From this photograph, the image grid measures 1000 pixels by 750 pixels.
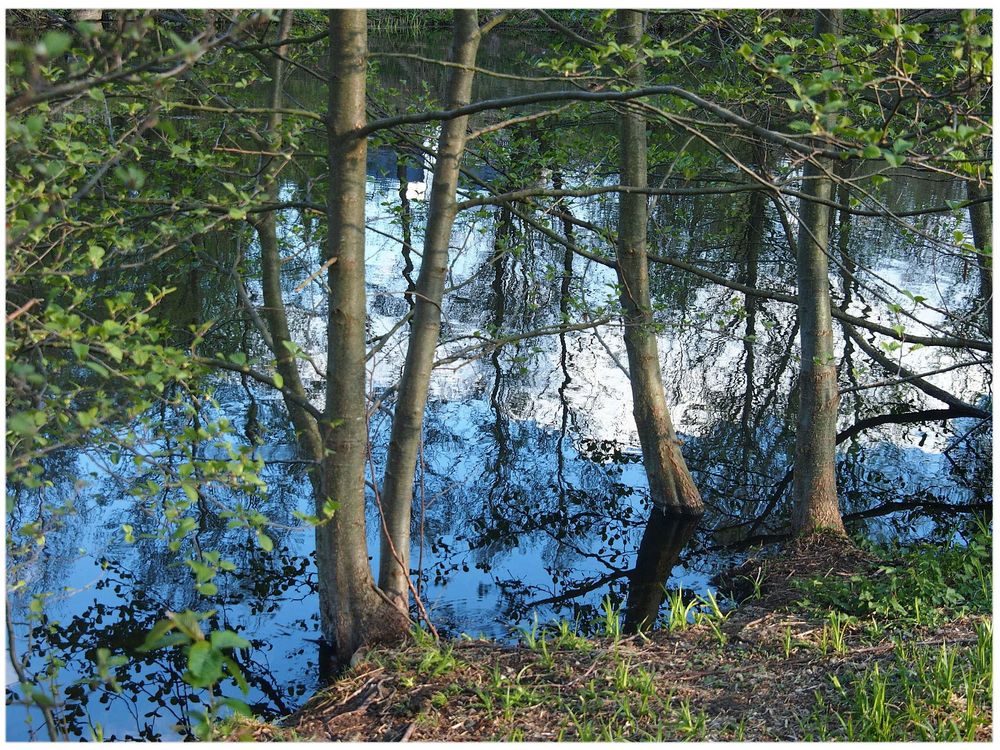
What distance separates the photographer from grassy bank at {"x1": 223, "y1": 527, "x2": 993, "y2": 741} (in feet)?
12.5

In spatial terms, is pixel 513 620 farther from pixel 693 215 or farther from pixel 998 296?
pixel 693 215

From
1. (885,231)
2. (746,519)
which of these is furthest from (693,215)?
(746,519)

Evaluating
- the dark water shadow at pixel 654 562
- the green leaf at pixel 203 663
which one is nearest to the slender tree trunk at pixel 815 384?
the dark water shadow at pixel 654 562

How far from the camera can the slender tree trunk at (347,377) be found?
427 centimetres

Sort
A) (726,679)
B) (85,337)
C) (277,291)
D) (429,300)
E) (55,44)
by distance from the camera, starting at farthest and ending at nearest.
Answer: (277,291) → (429,300) → (726,679) → (85,337) → (55,44)

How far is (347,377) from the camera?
15.0 feet

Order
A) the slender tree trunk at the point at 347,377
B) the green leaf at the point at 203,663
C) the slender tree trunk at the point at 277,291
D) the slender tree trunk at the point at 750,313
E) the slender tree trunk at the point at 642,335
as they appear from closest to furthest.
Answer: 1. the green leaf at the point at 203,663
2. the slender tree trunk at the point at 347,377
3. the slender tree trunk at the point at 277,291
4. the slender tree trunk at the point at 642,335
5. the slender tree trunk at the point at 750,313

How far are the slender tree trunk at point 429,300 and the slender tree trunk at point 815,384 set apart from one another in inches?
95.9

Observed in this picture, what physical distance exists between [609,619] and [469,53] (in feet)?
10.2

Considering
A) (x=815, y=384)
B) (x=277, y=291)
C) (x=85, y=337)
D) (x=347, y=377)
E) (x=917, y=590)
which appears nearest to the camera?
(x=85, y=337)

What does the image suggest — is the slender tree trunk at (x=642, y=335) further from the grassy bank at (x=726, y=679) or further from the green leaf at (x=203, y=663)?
the green leaf at (x=203, y=663)

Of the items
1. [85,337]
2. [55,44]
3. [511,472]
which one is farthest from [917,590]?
[55,44]

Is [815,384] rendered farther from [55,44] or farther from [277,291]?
[55,44]

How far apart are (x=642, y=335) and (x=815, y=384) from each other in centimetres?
128
